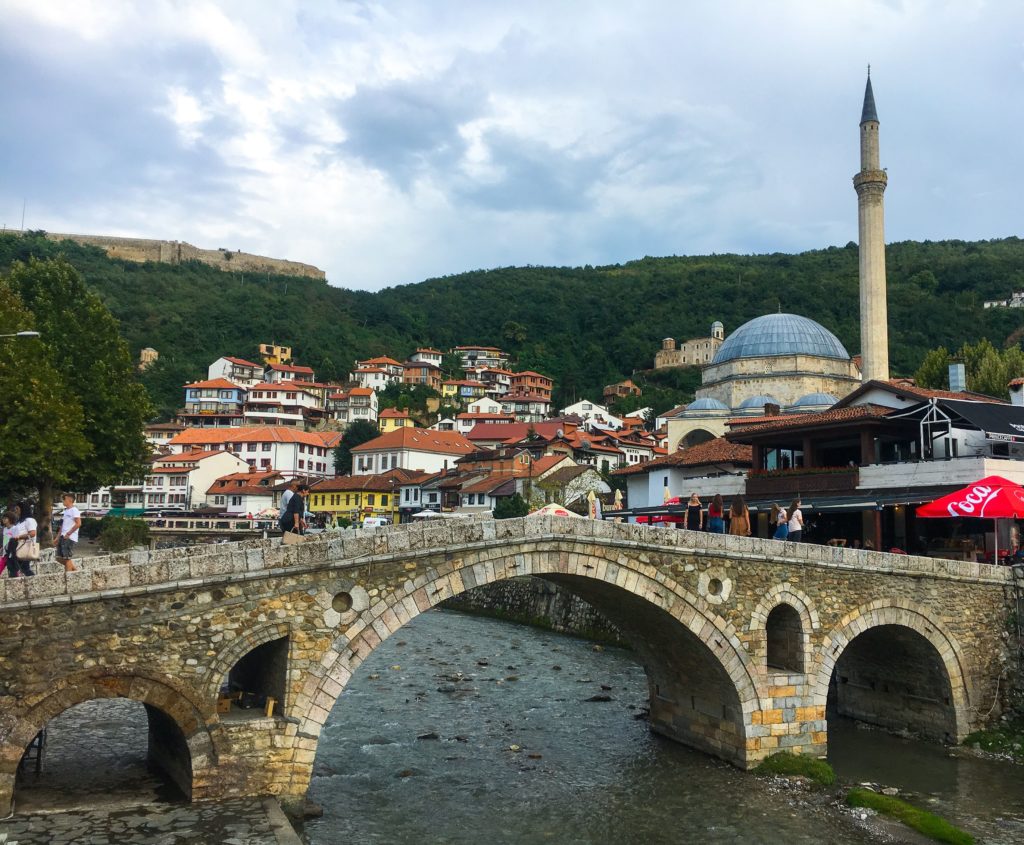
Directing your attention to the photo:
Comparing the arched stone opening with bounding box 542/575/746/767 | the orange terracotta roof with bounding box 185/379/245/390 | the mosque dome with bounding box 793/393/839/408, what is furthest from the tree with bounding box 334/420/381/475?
the arched stone opening with bounding box 542/575/746/767

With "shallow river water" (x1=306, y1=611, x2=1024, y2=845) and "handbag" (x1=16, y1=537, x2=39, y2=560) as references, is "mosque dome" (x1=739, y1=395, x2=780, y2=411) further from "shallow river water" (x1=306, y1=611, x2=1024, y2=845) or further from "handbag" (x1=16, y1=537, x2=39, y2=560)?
"handbag" (x1=16, y1=537, x2=39, y2=560)

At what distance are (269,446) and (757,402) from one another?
43097 millimetres

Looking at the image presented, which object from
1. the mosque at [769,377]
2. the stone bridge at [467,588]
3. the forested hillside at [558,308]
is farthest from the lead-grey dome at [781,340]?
the stone bridge at [467,588]

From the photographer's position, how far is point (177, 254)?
135250mm

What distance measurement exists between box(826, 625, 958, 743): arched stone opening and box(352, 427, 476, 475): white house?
48.7 m

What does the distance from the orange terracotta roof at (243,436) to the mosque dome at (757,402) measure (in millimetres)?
40659

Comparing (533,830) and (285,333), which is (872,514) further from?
(285,333)

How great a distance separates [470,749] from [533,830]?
13.6ft

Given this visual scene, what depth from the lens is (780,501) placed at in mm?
25906

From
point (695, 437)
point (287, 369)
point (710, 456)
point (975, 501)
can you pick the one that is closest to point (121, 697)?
point (975, 501)

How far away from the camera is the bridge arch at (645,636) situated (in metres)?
12.9

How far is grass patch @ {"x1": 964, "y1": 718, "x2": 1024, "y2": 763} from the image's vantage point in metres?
17.1

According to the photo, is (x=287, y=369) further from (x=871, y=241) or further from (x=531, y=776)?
(x=531, y=776)

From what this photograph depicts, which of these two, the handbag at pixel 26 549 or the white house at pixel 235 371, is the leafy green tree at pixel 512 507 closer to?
the handbag at pixel 26 549
